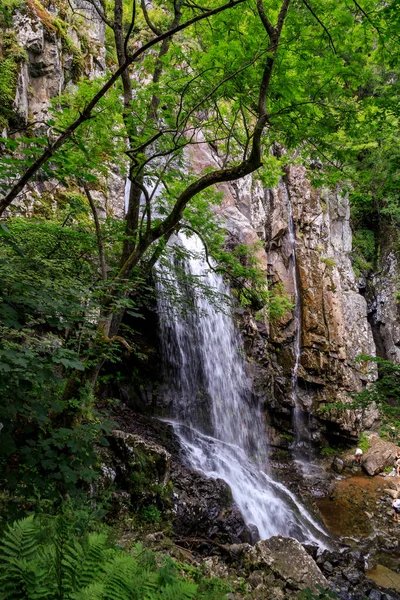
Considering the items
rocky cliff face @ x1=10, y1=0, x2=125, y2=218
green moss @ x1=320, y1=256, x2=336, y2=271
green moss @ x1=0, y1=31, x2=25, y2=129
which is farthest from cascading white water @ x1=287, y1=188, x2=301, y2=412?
green moss @ x1=0, y1=31, x2=25, y2=129

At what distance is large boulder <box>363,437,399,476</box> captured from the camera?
11.3m

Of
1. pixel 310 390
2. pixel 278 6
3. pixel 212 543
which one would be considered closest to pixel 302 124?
pixel 278 6

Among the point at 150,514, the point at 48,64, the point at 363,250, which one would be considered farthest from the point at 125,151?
the point at 363,250

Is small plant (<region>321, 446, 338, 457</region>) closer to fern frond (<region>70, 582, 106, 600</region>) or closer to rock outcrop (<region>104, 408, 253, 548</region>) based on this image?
rock outcrop (<region>104, 408, 253, 548</region>)

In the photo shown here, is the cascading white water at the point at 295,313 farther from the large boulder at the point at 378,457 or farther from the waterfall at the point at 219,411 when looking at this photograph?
the large boulder at the point at 378,457

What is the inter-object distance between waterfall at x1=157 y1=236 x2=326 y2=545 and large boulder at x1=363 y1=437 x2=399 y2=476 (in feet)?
11.5

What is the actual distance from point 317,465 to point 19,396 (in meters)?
11.9

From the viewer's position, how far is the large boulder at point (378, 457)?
11.3 metres

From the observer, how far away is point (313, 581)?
15.4ft

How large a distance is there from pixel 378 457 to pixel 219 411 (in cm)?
599

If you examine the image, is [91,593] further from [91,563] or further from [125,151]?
[125,151]

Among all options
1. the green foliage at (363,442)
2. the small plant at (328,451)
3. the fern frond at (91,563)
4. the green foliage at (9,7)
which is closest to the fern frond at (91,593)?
the fern frond at (91,563)

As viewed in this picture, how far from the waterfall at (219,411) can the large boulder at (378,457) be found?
11.5ft

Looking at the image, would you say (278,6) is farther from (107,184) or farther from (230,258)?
(107,184)
